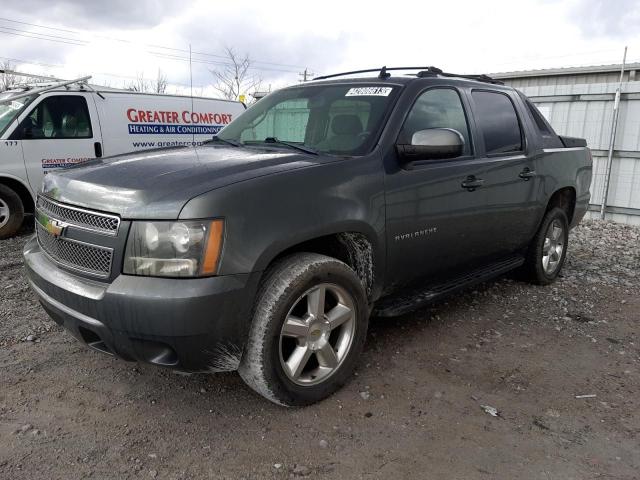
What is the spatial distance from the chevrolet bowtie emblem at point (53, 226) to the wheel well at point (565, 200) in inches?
160

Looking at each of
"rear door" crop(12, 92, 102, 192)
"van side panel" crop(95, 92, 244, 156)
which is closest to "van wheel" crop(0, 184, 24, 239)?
"rear door" crop(12, 92, 102, 192)

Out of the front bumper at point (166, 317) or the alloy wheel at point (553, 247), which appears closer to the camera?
the front bumper at point (166, 317)

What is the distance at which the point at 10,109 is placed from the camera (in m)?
7.05

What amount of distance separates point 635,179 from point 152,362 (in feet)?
35.4

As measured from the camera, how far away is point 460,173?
11.7 feet

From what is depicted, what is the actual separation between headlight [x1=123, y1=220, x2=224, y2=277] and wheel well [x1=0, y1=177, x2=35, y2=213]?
5746 mm

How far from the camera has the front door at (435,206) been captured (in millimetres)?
3170

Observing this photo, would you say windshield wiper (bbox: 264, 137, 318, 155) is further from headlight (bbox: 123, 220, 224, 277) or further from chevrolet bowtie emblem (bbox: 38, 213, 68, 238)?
chevrolet bowtie emblem (bbox: 38, 213, 68, 238)

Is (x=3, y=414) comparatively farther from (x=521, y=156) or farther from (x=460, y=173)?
(x=521, y=156)

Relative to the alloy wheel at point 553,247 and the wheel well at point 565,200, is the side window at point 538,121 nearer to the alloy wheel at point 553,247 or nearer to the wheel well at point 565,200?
the wheel well at point 565,200

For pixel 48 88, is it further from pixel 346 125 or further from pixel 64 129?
pixel 346 125

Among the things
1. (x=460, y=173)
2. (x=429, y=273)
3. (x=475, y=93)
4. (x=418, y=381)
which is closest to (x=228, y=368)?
(x=418, y=381)

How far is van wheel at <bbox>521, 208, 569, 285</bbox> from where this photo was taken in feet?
15.8

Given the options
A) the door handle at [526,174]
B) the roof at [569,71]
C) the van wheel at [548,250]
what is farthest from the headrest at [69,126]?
the roof at [569,71]
